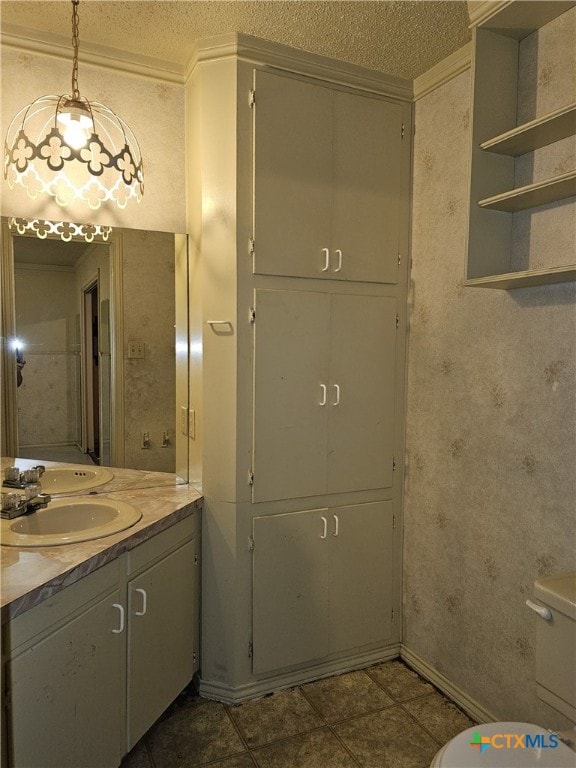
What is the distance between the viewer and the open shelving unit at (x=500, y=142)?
5.40 ft

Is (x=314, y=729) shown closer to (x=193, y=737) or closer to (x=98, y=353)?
(x=193, y=737)

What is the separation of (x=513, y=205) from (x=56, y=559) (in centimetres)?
178

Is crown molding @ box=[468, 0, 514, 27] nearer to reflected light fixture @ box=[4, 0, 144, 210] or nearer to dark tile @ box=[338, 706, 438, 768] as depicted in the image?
reflected light fixture @ box=[4, 0, 144, 210]

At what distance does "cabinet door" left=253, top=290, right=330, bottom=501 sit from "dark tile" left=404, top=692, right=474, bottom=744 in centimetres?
94

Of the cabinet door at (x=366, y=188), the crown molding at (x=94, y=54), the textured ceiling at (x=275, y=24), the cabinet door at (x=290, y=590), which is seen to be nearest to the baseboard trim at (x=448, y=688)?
the cabinet door at (x=290, y=590)

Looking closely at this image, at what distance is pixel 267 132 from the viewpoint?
2061 millimetres

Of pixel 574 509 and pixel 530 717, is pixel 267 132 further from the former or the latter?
pixel 530 717

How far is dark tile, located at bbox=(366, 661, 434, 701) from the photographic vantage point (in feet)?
7.36

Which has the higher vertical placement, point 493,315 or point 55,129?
point 55,129

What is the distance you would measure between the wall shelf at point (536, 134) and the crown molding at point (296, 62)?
742 millimetres

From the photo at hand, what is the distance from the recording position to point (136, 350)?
7.25 feet

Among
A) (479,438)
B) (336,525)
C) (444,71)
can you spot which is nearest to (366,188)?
(444,71)

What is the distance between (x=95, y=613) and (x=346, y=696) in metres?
1.23

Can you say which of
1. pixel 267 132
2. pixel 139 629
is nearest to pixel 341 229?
pixel 267 132
